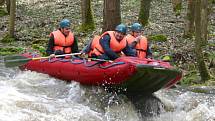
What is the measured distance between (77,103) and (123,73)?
1209 millimetres

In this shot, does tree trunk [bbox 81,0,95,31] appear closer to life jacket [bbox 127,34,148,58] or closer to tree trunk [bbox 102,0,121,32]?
tree trunk [bbox 102,0,121,32]

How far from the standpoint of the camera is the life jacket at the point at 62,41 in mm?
11539

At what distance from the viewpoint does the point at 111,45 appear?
10.1m

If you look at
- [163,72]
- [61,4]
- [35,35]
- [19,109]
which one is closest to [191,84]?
[163,72]

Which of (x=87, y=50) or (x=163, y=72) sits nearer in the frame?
(x=163, y=72)

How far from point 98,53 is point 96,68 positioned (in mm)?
697

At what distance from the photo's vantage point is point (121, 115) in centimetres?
894

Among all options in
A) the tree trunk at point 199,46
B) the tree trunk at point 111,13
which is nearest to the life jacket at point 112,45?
the tree trunk at point 199,46

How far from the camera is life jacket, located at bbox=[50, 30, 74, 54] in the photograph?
1154 centimetres

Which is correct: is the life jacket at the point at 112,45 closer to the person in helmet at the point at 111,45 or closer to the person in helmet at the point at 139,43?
the person in helmet at the point at 111,45

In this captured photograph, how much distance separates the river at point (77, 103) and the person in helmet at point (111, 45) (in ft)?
2.69

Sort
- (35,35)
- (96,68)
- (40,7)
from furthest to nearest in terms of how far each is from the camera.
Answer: (40,7) → (35,35) → (96,68)

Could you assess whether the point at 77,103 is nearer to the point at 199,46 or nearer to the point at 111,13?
the point at 199,46

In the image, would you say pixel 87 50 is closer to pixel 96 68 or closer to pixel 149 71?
pixel 96 68
